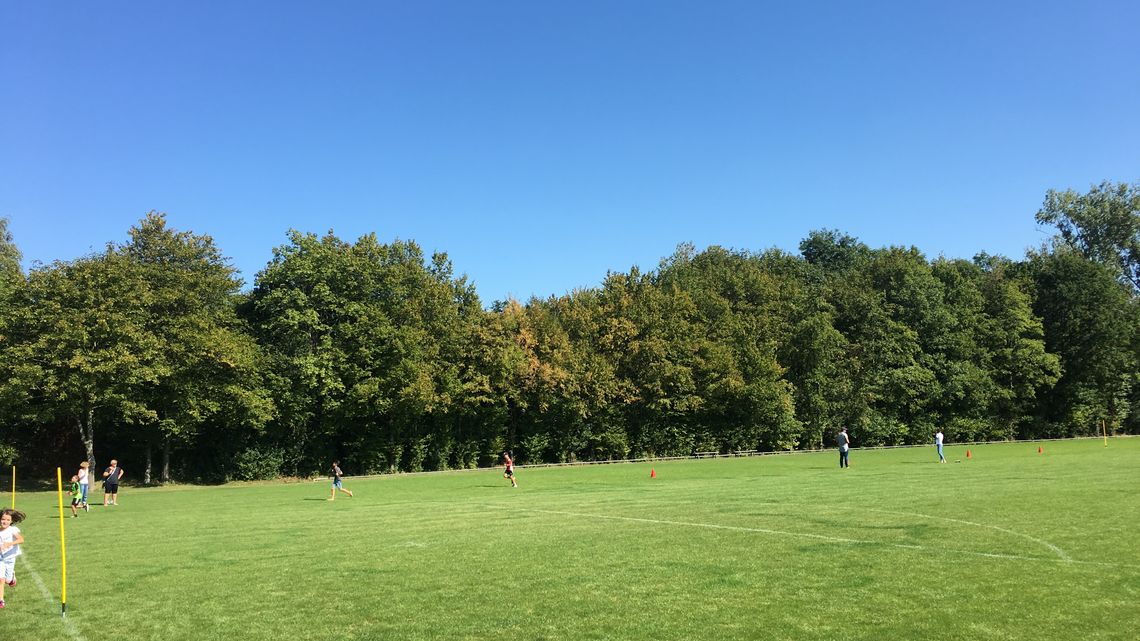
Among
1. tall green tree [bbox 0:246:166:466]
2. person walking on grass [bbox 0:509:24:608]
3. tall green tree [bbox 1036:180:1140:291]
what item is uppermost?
tall green tree [bbox 1036:180:1140:291]

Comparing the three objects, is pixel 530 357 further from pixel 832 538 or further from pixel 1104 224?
pixel 1104 224

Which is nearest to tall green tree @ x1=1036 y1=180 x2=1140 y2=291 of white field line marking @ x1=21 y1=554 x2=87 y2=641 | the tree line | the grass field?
the tree line

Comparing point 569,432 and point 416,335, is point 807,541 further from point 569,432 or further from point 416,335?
point 569,432

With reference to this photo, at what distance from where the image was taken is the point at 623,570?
13133mm

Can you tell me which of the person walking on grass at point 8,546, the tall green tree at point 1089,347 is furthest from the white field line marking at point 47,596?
the tall green tree at point 1089,347

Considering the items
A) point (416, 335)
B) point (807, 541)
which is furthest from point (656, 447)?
point (807, 541)

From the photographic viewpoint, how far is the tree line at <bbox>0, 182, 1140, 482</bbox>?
44.1 meters

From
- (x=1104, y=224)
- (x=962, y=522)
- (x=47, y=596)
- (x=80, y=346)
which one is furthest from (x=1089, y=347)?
(x=47, y=596)

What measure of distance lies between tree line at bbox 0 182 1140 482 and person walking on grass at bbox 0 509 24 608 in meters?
31.4

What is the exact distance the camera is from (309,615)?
1068cm

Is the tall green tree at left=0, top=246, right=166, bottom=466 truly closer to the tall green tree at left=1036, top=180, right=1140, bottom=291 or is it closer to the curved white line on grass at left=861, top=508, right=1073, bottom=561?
the curved white line on grass at left=861, top=508, right=1073, bottom=561

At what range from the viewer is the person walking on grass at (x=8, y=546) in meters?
12.0

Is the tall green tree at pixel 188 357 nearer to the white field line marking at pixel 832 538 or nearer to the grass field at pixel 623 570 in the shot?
the grass field at pixel 623 570

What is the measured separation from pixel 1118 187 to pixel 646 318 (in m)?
61.2
